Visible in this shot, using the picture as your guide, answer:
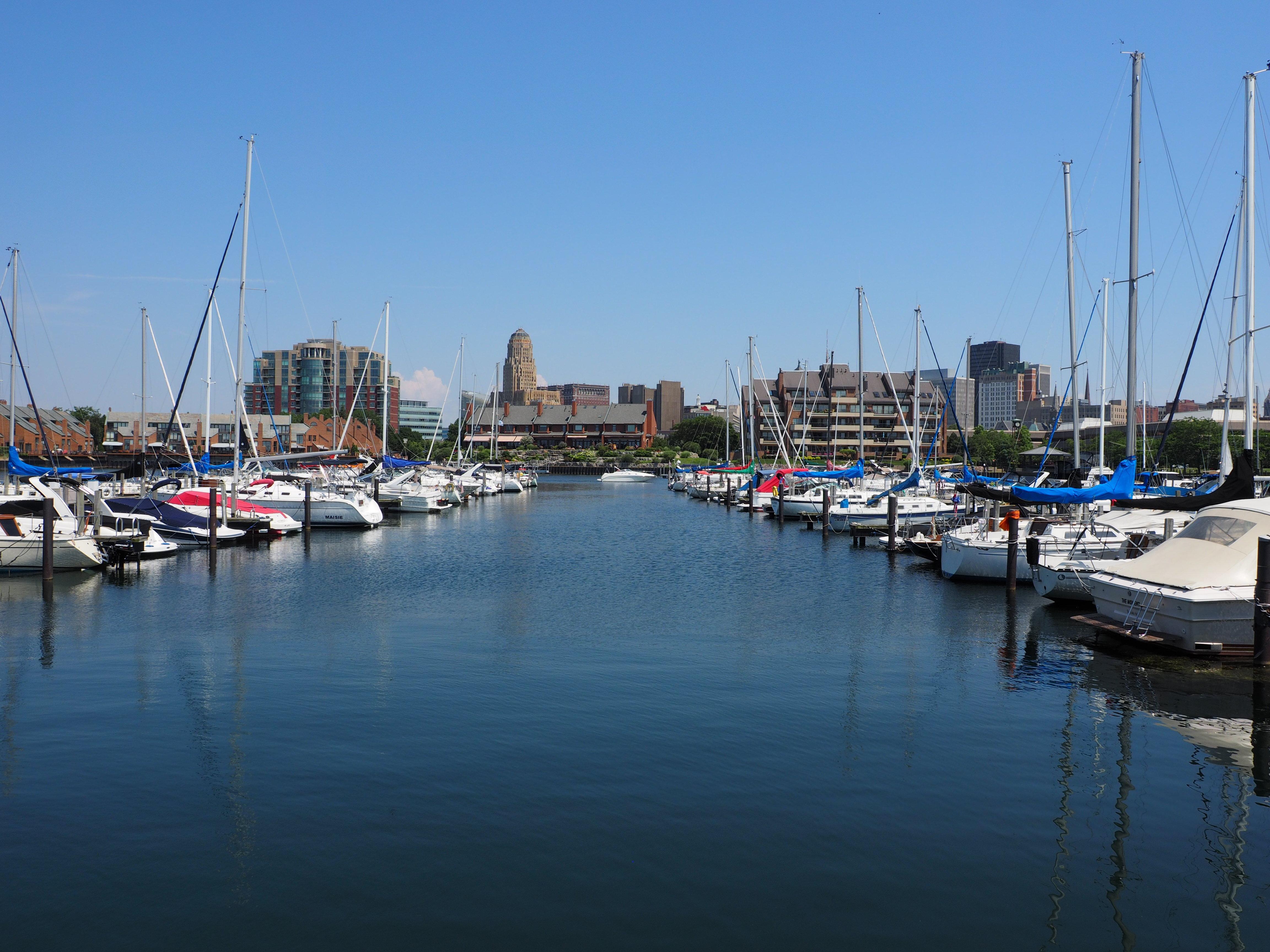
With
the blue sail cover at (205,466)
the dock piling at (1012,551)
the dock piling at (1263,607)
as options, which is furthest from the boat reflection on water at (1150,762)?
the blue sail cover at (205,466)

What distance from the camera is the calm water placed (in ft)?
36.3

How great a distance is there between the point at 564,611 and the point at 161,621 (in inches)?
452

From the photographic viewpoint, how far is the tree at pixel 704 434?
7180 inches

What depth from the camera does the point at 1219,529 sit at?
81.1ft

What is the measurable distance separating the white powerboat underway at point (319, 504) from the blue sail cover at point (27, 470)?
27.1 feet

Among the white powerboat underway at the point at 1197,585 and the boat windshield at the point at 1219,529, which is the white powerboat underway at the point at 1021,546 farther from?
the boat windshield at the point at 1219,529

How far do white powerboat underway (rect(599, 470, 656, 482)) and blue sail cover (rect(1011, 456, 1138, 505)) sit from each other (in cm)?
11685

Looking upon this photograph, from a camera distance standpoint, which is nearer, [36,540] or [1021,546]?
[1021,546]

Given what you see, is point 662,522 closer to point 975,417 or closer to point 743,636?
point 743,636

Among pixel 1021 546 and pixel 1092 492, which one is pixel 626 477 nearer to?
pixel 1021 546

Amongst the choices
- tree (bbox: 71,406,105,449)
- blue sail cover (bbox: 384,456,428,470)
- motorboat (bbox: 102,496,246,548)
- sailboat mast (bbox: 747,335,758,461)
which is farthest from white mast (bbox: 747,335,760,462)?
tree (bbox: 71,406,105,449)

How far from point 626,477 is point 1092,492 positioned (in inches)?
4777

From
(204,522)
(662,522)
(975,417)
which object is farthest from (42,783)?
(975,417)

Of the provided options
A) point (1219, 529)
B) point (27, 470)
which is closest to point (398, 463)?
point (27, 470)
